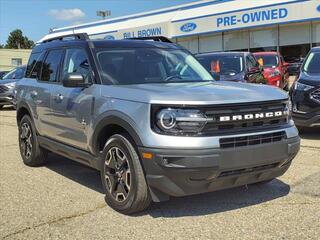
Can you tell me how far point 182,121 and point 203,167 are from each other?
46 cm

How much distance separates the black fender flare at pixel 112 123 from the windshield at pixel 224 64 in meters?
6.03

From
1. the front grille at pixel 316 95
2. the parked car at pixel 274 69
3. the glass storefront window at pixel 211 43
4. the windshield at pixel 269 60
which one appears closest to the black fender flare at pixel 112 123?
the front grille at pixel 316 95

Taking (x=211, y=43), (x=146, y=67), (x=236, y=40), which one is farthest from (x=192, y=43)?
(x=146, y=67)

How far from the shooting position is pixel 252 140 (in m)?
4.57

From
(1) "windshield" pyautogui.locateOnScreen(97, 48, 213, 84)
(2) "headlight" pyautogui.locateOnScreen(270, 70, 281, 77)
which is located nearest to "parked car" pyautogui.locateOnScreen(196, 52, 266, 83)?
(2) "headlight" pyautogui.locateOnScreen(270, 70, 281, 77)

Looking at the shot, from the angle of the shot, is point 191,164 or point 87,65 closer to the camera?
→ point 191,164

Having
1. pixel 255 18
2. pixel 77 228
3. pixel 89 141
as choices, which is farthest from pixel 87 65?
pixel 255 18

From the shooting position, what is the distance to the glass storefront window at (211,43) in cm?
3434

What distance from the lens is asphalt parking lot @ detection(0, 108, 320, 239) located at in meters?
4.35

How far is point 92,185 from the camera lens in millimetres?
6121

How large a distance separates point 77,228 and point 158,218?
79 centimetres

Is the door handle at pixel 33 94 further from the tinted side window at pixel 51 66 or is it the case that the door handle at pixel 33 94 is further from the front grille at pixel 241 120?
the front grille at pixel 241 120

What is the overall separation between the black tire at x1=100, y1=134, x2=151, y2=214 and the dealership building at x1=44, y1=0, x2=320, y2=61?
24995 millimetres

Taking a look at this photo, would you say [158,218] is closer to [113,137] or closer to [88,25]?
[113,137]
